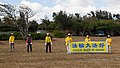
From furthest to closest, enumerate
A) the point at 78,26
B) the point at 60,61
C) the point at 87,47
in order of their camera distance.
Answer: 1. the point at 78,26
2. the point at 87,47
3. the point at 60,61

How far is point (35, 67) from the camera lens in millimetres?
16141

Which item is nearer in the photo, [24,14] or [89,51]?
[89,51]

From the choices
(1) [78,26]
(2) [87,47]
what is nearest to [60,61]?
(2) [87,47]

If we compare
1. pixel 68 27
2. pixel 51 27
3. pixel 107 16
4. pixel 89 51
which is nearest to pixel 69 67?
pixel 89 51

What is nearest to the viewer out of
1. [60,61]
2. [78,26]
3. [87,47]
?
[60,61]

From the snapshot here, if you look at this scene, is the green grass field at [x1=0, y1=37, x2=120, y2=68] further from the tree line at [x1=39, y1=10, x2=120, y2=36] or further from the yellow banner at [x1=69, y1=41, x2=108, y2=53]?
the tree line at [x1=39, y1=10, x2=120, y2=36]

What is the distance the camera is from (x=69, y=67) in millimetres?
16062

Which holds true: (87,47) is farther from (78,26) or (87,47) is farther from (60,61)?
(78,26)

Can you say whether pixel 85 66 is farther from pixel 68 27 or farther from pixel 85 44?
pixel 68 27

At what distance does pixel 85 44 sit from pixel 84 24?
2839 inches

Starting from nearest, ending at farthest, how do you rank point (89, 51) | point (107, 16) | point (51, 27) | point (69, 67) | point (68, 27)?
1. point (69, 67)
2. point (89, 51)
3. point (68, 27)
4. point (51, 27)
5. point (107, 16)

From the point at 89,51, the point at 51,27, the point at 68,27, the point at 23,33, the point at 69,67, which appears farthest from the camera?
the point at 51,27

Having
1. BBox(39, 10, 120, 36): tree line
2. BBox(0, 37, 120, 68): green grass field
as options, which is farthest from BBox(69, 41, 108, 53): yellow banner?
BBox(39, 10, 120, 36): tree line

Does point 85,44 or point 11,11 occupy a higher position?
point 11,11
